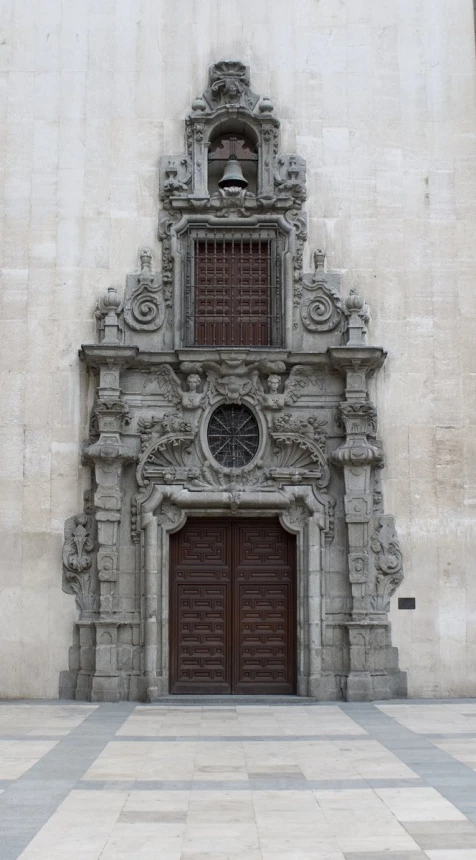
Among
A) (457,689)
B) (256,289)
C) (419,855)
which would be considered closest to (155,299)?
(256,289)

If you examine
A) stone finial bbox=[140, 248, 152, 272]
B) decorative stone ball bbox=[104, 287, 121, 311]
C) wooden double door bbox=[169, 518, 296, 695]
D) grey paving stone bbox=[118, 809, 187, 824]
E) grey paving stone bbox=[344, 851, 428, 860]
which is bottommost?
grey paving stone bbox=[344, 851, 428, 860]

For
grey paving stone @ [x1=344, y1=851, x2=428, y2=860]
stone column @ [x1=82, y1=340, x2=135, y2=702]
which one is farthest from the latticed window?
grey paving stone @ [x1=344, y1=851, x2=428, y2=860]

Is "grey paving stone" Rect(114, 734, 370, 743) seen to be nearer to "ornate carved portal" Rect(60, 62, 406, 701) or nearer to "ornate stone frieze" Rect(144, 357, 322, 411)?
"ornate carved portal" Rect(60, 62, 406, 701)

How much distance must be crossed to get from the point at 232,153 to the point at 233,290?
6.90ft

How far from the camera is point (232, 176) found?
47.5ft

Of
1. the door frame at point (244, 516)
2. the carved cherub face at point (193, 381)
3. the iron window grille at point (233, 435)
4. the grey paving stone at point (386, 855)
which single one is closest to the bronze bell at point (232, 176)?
the carved cherub face at point (193, 381)

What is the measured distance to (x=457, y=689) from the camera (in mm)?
13773

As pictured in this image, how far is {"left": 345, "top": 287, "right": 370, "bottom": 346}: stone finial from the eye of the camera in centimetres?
1414

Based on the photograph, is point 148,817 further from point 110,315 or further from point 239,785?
point 110,315

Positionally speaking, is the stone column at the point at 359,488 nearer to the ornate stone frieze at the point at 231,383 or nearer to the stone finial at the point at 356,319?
the stone finial at the point at 356,319

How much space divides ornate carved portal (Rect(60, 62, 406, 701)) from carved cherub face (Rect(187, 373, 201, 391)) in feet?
0.07

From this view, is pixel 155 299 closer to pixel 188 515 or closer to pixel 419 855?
pixel 188 515

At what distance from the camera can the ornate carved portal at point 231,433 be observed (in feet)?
44.7

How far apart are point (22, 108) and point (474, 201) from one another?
22.7 ft
